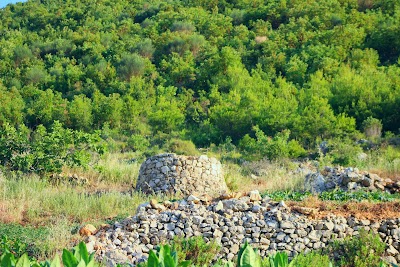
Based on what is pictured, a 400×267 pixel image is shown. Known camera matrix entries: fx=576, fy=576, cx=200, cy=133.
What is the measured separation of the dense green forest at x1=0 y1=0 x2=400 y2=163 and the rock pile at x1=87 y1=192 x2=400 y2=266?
11.7m

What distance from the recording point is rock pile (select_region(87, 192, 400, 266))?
8.68 m

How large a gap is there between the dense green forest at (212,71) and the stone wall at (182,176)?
7912mm

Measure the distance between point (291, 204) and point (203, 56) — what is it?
Answer: 2766 centimetres

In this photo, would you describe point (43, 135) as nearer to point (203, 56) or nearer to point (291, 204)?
point (291, 204)

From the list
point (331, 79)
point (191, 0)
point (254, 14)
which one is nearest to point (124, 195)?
point (331, 79)

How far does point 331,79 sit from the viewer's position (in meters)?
30.1

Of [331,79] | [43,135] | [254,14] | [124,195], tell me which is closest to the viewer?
[124,195]

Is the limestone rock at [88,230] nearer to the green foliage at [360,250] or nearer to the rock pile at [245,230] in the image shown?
the rock pile at [245,230]

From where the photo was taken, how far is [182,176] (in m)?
12.7

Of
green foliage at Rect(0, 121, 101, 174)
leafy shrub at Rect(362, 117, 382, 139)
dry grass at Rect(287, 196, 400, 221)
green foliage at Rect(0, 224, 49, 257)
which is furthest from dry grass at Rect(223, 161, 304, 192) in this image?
leafy shrub at Rect(362, 117, 382, 139)

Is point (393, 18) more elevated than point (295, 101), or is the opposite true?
point (393, 18)

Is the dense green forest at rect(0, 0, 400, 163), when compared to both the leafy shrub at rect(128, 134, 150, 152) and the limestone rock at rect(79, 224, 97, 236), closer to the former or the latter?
the leafy shrub at rect(128, 134, 150, 152)

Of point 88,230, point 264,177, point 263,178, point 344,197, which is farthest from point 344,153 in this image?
point 88,230

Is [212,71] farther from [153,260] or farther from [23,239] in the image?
[153,260]
